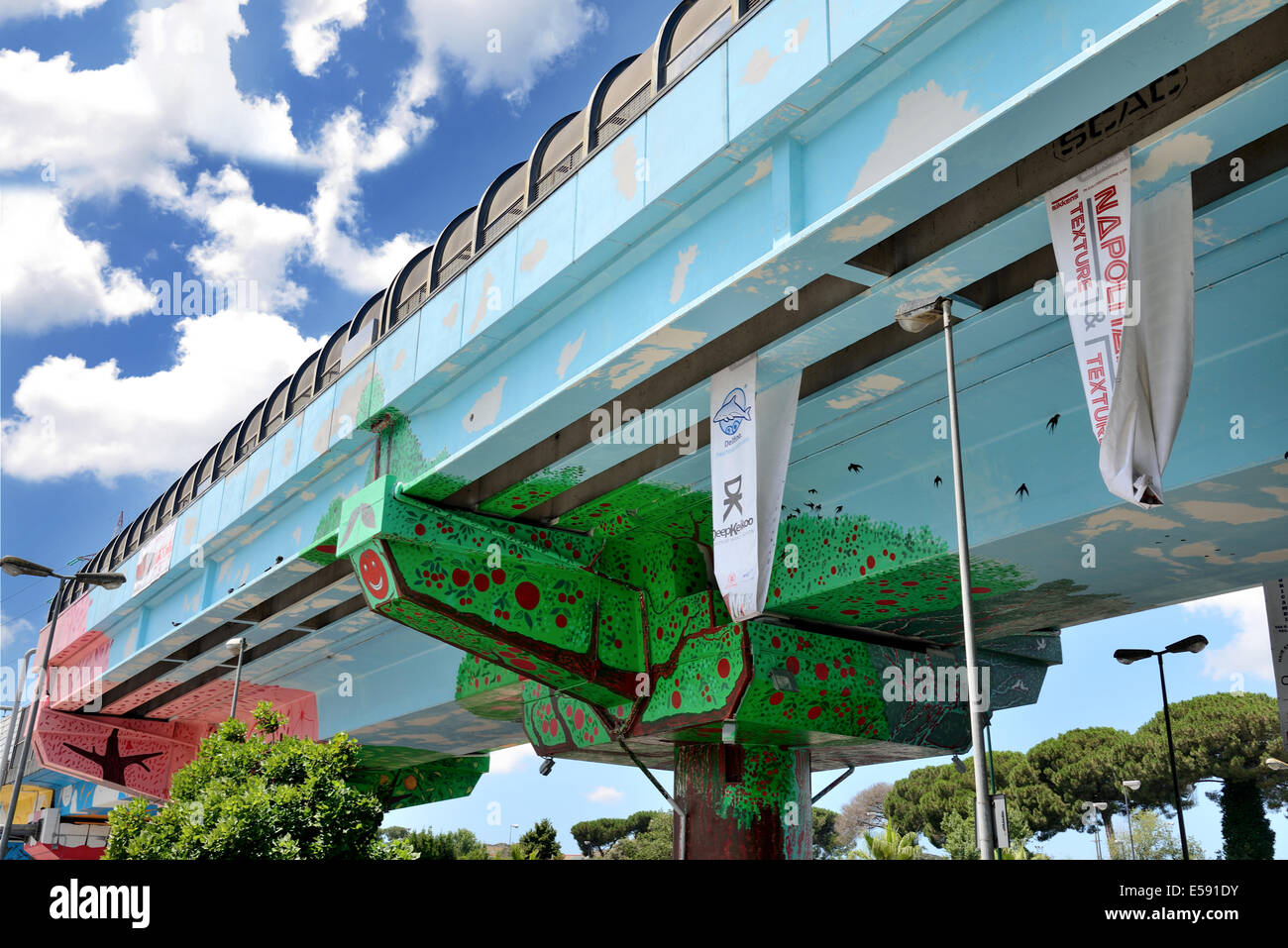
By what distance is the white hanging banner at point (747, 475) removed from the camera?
12.1 m

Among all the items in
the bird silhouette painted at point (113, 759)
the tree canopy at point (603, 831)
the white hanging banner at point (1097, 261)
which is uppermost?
the white hanging banner at point (1097, 261)

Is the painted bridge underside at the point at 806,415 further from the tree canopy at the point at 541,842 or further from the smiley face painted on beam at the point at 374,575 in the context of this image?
the tree canopy at the point at 541,842

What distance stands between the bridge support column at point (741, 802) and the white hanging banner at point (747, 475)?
800 centimetres

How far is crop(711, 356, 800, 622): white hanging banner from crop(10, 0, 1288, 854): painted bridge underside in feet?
1.23

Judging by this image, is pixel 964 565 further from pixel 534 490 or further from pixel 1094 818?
pixel 1094 818

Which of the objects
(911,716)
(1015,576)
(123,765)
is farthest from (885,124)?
(123,765)

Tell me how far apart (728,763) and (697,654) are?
2684 mm

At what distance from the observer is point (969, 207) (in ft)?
32.1

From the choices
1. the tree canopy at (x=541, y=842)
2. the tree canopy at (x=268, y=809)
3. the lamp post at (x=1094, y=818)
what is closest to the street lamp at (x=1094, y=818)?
the lamp post at (x=1094, y=818)

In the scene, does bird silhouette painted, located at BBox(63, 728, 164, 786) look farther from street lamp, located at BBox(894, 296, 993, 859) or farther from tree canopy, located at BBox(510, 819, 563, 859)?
street lamp, located at BBox(894, 296, 993, 859)

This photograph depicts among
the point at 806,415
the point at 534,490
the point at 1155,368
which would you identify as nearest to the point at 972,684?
the point at 1155,368

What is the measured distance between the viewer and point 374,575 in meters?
16.4

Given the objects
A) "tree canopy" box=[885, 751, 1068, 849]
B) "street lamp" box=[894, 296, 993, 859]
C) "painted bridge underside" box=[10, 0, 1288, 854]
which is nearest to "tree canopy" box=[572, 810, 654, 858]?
"tree canopy" box=[885, 751, 1068, 849]

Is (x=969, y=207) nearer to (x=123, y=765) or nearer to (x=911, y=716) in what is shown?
(x=911, y=716)
